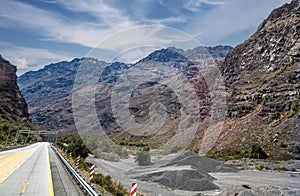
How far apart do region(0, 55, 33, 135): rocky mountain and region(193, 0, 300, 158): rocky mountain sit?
272ft

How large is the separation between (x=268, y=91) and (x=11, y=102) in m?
107

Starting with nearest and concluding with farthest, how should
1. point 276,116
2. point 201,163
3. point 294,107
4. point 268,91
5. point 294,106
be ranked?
point 201,163
point 294,107
point 294,106
point 276,116
point 268,91

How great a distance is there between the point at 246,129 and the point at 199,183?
52495 millimetres

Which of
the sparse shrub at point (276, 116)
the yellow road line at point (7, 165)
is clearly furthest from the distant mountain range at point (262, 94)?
the yellow road line at point (7, 165)

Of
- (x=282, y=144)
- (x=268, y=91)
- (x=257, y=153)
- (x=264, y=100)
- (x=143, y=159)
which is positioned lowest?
(x=143, y=159)

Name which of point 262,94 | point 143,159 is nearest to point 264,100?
point 262,94

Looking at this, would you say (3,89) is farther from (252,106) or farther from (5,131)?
(252,106)

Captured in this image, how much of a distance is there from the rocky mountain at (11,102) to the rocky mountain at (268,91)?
83.0 metres

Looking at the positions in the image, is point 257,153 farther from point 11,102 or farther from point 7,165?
point 11,102

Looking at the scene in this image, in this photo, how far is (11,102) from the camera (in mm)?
117062

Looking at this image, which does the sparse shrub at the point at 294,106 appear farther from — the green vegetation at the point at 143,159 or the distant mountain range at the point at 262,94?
the green vegetation at the point at 143,159

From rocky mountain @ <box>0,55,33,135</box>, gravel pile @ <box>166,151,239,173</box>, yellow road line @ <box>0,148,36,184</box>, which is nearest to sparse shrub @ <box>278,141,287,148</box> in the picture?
gravel pile @ <box>166,151,239,173</box>

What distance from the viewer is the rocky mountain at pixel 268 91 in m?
64.9

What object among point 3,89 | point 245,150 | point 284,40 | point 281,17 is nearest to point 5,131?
point 3,89
